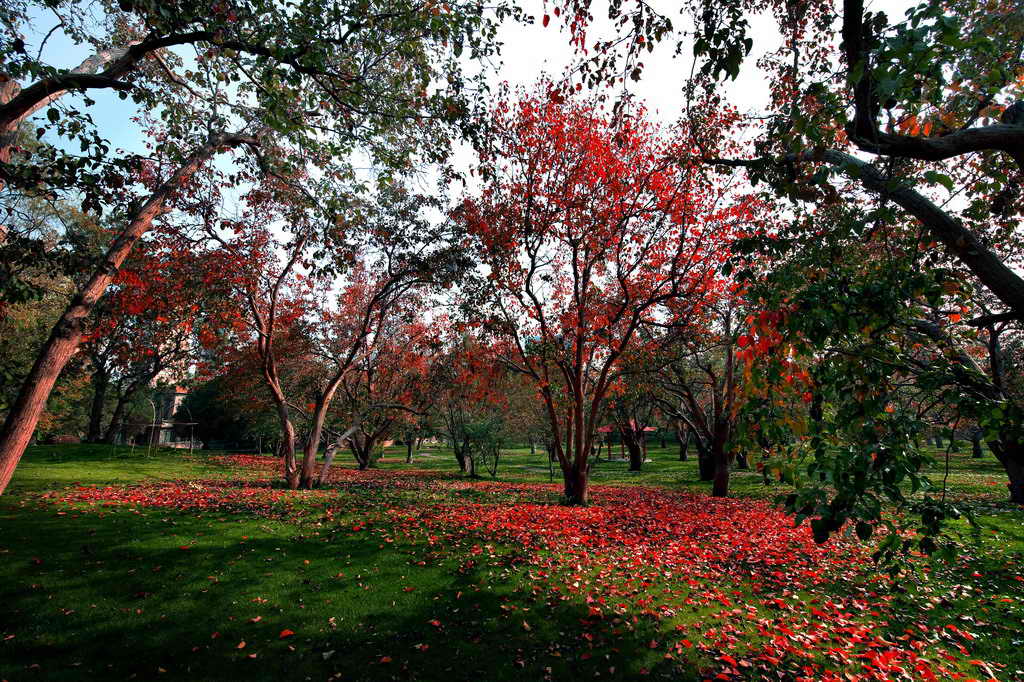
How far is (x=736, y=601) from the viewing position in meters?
7.23

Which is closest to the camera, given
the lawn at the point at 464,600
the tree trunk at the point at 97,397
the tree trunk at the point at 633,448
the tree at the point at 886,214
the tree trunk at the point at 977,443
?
the tree at the point at 886,214

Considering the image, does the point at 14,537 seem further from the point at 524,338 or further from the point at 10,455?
the point at 524,338

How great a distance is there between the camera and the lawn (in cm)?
532

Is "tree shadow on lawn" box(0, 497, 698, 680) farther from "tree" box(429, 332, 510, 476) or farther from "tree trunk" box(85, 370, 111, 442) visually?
"tree trunk" box(85, 370, 111, 442)

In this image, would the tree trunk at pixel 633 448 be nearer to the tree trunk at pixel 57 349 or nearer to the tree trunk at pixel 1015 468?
the tree trunk at pixel 1015 468

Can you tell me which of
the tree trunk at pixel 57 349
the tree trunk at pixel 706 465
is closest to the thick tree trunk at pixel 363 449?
the tree trunk at pixel 706 465

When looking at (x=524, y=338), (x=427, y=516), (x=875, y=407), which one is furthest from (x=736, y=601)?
(x=524, y=338)

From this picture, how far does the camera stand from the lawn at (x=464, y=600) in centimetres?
532

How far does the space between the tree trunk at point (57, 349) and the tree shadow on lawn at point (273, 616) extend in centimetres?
188

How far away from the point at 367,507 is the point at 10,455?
858 centimetres

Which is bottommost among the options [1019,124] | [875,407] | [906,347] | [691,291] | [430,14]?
[875,407]

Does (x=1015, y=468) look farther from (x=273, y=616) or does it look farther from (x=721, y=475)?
(x=273, y=616)

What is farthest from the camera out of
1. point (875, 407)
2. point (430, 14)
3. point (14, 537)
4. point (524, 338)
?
point (524, 338)

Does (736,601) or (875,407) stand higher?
(875,407)
